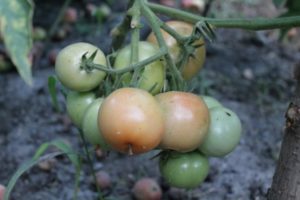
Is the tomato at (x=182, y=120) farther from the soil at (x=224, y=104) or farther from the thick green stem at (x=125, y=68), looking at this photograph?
the soil at (x=224, y=104)

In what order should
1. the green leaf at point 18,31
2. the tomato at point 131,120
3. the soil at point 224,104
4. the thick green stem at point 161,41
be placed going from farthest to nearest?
the soil at point 224,104, the thick green stem at point 161,41, the tomato at point 131,120, the green leaf at point 18,31

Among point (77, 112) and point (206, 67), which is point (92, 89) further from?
point (206, 67)

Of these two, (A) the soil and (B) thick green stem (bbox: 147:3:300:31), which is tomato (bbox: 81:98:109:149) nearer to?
(B) thick green stem (bbox: 147:3:300:31)

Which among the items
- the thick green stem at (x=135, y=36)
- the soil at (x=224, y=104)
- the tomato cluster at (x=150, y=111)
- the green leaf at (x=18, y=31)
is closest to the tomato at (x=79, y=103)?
the tomato cluster at (x=150, y=111)

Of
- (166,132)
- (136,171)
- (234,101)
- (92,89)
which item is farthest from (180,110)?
(234,101)

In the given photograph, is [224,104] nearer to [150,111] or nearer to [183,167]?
[183,167]

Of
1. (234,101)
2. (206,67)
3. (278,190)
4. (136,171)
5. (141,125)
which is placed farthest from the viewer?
(206,67)
